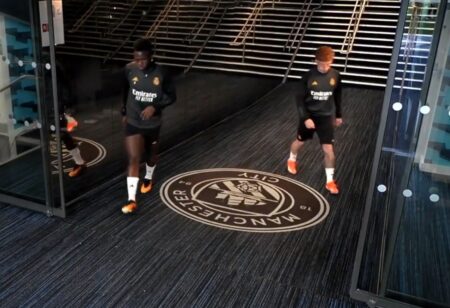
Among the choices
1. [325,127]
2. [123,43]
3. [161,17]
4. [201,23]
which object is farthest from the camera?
[201,23]

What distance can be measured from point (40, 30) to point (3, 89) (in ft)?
2.69

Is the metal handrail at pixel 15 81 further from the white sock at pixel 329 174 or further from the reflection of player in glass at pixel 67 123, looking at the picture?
the white sock at pixel 329 174

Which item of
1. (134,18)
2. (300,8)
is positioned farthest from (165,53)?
(300,8)

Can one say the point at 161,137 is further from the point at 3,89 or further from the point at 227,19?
the point at 227,19

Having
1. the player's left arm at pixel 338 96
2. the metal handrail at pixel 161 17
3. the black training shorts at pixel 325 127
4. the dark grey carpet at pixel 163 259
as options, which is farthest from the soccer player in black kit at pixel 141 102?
the player's left arm at pixel 338 96

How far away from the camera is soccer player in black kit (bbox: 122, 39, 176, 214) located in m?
4.28

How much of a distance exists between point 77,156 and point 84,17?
1.37 m

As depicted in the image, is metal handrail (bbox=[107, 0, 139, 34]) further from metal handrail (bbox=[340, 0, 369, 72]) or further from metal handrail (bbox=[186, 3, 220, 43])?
metal handrail (bbox=[340, 0, 369, 72])

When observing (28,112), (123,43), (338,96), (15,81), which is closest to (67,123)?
(28,112)

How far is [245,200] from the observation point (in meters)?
4.68

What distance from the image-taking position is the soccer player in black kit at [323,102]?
15.7ft

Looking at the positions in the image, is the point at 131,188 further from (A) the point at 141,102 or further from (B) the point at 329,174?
(B) the point at 329,174

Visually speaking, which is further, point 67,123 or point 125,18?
point 125,18

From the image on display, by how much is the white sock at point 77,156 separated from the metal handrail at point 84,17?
3.91 feet
